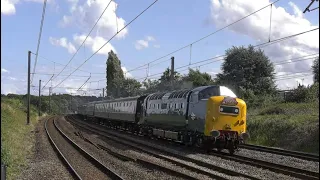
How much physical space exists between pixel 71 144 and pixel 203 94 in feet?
31.3

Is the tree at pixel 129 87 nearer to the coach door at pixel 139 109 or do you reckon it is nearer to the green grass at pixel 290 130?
the coach door at pixel 139 109

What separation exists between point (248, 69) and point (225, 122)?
40811 mm

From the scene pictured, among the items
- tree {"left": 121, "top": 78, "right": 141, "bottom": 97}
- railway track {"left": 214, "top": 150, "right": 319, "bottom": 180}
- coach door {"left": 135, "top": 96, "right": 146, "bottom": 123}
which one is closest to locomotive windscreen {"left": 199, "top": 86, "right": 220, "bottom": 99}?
railway track {"left": 214, "top": 150, "right": 319, "bottom": 180}

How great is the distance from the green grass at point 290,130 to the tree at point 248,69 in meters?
23.1

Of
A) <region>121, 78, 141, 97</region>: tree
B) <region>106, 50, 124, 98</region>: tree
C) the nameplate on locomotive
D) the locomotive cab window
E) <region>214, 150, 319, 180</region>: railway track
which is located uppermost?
<region>106, 50, 124, 98</region>: tree

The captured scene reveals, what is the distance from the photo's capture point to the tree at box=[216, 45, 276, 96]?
5672 cm

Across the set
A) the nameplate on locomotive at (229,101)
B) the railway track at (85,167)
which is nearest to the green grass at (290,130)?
the nameplate on locomotive at (229,101)

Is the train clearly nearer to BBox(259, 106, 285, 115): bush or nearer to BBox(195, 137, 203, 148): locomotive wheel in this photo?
BBox(195, 137, 203, 148): locomotive wheel

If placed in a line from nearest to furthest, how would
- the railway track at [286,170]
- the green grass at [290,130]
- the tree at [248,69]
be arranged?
the railway track at [286,170], the green grass at [290,130], the tree at [248,69]

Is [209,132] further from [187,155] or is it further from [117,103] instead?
[117,103]

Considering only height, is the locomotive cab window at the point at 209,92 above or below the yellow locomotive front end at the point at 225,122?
above

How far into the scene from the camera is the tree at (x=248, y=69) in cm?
5672

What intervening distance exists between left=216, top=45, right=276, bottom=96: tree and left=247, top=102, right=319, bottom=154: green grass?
23.1m

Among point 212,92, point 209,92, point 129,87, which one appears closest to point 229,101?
point 212,92
